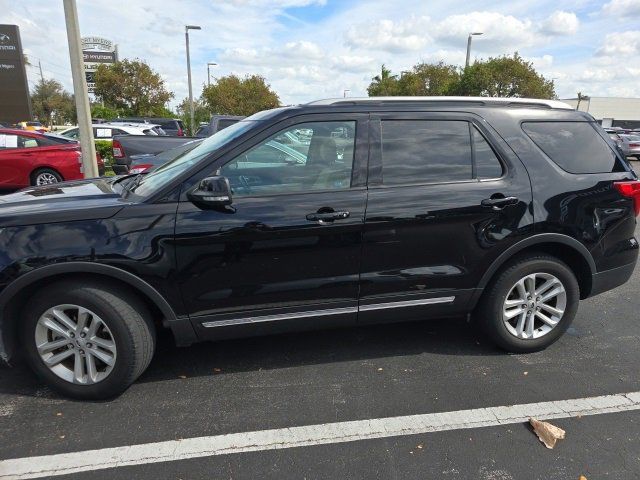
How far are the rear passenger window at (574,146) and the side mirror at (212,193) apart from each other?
2188mm

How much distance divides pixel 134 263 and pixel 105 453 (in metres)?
1.03

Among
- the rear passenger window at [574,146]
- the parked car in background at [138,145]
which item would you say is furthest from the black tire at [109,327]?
the parked car in background at [138,145]

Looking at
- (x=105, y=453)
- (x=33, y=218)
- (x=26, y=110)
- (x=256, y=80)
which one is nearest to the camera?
(x=105, y=453)

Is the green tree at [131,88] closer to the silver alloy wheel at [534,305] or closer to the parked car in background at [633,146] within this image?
the parked car in background at [633,146]

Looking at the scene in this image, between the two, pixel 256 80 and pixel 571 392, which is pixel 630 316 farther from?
pixel 256 80

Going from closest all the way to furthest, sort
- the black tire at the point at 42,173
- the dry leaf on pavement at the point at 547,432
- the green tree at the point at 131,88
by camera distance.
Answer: the dry leaf on pavement at the point at 547,432 → the black tire at the point at 42,173 → the green tree at the point at 131,88

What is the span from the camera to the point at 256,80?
45.0 meters

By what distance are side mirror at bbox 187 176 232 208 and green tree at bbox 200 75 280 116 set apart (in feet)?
126

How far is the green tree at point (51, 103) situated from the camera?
67.7m

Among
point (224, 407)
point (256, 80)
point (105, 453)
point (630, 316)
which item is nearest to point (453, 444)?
point (224, 407)

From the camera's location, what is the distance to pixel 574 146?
11.5 feet

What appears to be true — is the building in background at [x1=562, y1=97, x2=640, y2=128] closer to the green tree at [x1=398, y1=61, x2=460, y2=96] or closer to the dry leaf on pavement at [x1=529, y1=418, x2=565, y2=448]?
the green tree at [x1=398, y1=61, x2=460, y2=96]

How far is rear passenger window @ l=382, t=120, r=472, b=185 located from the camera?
3.16 metres

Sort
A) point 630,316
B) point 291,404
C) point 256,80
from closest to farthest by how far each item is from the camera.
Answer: point 291,404
point 630,316
point 256,80
